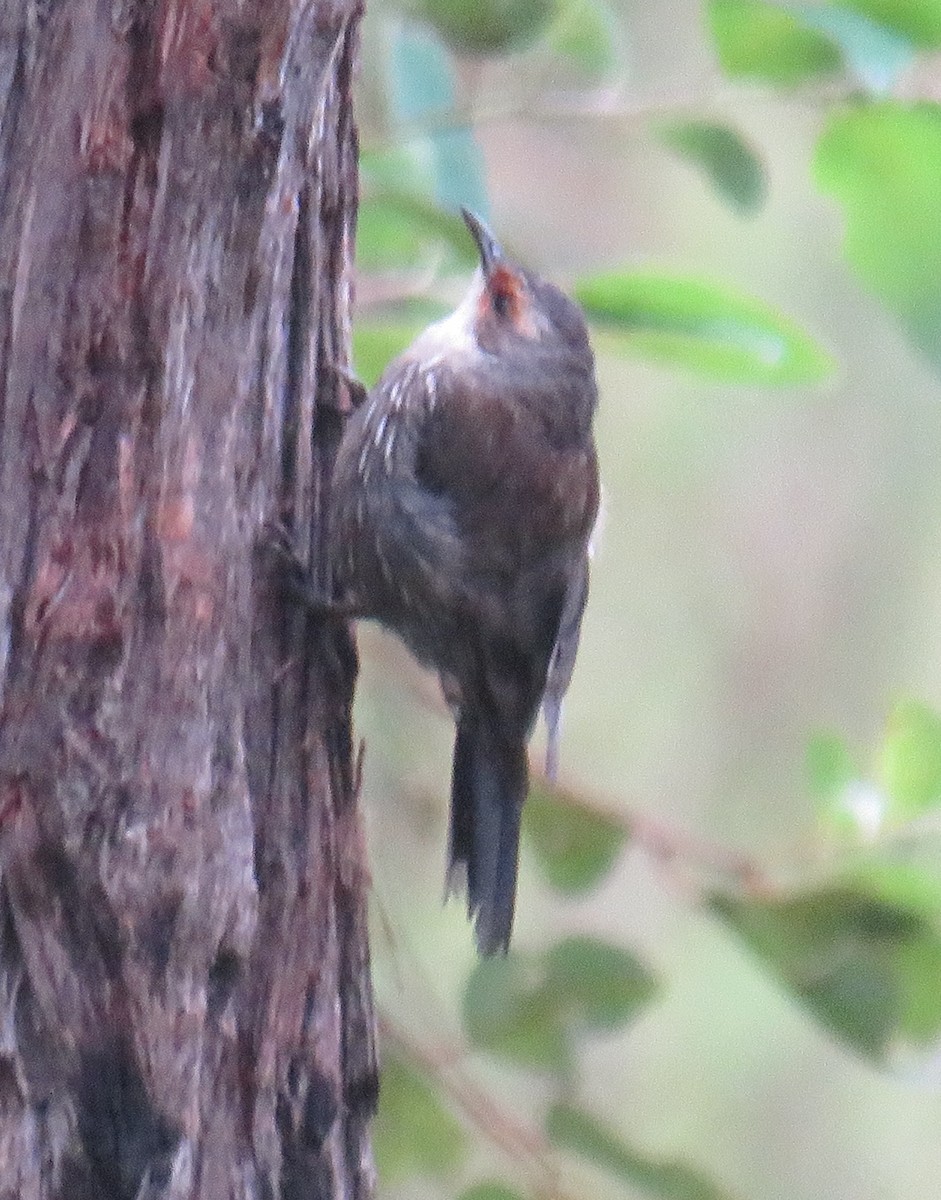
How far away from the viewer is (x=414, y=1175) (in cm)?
261

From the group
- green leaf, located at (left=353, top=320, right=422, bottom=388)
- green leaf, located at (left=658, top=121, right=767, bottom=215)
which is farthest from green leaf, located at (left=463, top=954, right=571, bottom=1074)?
green leaf, located at (left=658, top=121, right=767, bottom=215)

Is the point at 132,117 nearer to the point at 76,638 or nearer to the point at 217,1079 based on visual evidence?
the point at 76,638

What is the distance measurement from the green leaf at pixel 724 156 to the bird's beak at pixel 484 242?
28 cm

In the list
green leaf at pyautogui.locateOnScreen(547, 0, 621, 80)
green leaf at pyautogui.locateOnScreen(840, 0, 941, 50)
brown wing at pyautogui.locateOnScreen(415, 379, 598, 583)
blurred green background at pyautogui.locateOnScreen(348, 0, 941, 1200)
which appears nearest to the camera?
green leaf at pyautogui.locateOnScreen(840, 0, 941, 50)

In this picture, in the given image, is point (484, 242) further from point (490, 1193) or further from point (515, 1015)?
point (490, 1193)

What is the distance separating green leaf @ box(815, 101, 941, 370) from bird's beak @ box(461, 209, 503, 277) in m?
0.47

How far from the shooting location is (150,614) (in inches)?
64.9

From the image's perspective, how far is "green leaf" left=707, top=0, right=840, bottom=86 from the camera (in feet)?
7.07

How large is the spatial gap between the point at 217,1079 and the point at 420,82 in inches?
52.4

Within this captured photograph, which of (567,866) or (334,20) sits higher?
(334,20)

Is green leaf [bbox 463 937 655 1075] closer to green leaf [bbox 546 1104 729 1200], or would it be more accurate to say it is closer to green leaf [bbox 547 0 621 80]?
green leaf [bbox 546 1104 729 1200]

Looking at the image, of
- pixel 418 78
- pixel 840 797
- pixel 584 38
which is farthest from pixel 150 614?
pixel 840 797

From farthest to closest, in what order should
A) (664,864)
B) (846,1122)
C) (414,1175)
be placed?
(846,1122), (414,1175), (664,864)

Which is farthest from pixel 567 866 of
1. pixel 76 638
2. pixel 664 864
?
pixel 76 638
